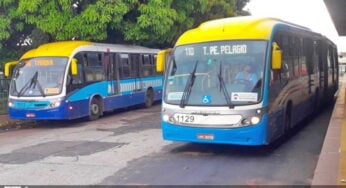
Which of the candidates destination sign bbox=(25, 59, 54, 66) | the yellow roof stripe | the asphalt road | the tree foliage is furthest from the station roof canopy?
destination sign bbox=(25, 59, 54, 66)

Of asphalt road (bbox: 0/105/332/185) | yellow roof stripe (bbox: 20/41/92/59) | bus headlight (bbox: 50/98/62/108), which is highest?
yellow roof stripe (bbox: 20/41/92/59)

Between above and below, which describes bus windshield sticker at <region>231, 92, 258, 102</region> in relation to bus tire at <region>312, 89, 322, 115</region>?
above

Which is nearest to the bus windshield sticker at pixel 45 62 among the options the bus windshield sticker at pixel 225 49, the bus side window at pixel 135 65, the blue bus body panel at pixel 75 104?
the blue bus body panel at pixel 75 104

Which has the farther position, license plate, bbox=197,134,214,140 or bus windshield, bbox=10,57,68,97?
bus windshield, bbox=10,57,68,97

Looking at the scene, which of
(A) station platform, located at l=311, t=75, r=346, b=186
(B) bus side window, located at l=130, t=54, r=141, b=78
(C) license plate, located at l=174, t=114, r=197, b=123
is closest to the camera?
(A) station platform, located at l=311, t=75, r=346, b=186

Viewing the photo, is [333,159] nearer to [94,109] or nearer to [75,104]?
[75,104]

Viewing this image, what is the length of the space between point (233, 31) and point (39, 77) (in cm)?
768

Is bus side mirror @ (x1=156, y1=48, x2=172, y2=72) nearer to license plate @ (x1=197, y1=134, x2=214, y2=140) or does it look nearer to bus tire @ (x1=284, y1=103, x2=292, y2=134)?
license plate @ (x1=197, y1=134, x2=214, y2=140)

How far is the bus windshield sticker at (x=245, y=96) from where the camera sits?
9.33 metres

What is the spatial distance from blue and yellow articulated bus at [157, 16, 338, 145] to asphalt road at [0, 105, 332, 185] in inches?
20.1

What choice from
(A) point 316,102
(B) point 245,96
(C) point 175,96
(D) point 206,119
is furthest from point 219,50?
(A) point 316,102

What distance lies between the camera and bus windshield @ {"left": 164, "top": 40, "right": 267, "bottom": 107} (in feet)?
30.9

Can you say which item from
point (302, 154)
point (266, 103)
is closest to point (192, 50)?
point (266, 103)

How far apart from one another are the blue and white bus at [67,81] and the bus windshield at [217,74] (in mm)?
6227
